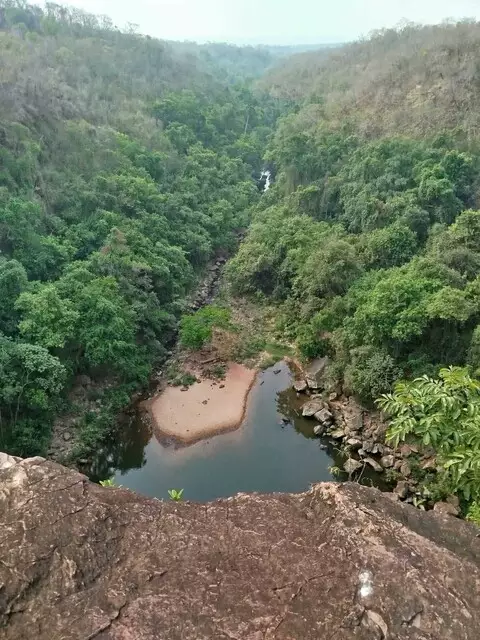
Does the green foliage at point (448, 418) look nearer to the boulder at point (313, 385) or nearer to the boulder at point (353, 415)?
the boulder at point (353, 415)

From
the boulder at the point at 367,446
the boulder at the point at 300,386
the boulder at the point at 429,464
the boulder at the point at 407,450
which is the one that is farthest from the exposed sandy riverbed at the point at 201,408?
the boulder at the point at 429,464

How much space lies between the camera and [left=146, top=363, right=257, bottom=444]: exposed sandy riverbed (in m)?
21.6

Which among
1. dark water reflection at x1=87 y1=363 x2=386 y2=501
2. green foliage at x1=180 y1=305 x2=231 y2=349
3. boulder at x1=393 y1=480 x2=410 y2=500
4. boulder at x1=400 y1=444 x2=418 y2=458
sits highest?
green foliage at x1=180 y1=305 x2=231 y2=349

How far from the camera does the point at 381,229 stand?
97.8 feet

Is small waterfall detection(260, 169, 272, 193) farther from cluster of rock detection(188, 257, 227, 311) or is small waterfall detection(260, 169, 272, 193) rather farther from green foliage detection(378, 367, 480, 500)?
green foliage detection(378, 367, 480, 500)

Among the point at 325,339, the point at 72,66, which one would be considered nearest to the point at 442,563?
the point at 325,339

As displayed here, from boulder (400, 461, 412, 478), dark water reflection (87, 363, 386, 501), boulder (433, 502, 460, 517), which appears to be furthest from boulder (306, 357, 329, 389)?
boulder (433, 502, 460, 517)

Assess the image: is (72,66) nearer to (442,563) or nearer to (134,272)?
(134,272)

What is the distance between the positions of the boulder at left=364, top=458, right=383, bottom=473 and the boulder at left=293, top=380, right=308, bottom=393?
5.41m

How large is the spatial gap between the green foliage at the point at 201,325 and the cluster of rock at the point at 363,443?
5720 millimetres

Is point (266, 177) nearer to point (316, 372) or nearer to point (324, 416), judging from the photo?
point (316, 372)

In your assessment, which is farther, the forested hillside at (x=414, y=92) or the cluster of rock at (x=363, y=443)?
the forested hillside at (x=414, y=92)

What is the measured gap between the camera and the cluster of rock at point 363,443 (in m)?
18.4

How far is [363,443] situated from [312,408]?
304 cm
